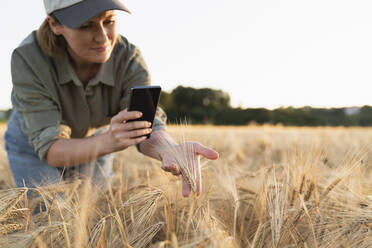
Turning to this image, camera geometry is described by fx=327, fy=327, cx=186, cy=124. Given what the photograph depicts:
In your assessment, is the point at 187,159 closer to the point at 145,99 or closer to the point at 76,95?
the point at 145,99

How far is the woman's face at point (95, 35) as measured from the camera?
146 centimetres

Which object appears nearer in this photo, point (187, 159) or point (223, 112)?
point (187, 159)

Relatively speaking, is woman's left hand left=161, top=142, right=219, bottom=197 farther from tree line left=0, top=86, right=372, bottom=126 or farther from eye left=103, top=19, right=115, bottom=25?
tree line left=0, top=86, right=372, bottom=126

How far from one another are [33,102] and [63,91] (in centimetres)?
21

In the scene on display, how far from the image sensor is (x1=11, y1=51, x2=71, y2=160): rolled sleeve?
5.40 ft

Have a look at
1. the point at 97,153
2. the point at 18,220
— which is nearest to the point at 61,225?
the point at 18,220

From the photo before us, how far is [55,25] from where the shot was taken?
5.24 feet

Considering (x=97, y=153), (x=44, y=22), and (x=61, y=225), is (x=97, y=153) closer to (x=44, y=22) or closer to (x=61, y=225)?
(x=61, y=225)

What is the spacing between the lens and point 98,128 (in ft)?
7.77

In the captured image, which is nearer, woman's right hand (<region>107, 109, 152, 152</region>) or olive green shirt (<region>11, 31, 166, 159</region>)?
woman's right hand (<region>107, 109, 152, 152</region>)

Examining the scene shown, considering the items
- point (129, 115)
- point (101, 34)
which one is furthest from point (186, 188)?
point (101, 34)

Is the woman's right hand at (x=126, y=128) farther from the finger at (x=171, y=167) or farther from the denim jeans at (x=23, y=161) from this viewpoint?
the denim jeans at (x=23, y=161)

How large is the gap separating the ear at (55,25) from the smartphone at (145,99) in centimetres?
66

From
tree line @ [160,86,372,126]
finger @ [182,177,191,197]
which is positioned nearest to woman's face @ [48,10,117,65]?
finger @ [182,177,191,197]
